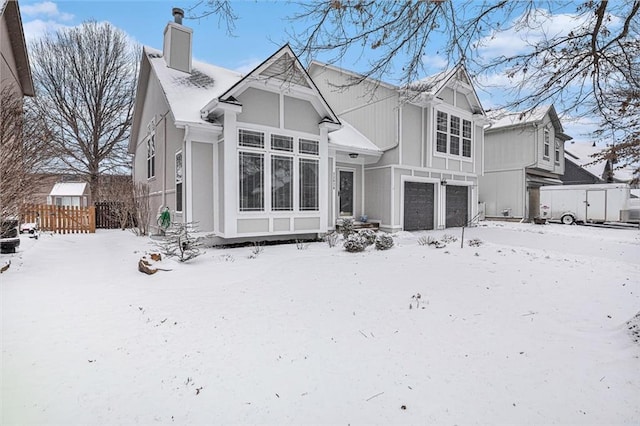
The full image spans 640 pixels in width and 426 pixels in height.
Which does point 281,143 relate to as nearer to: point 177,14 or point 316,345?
point 177,14

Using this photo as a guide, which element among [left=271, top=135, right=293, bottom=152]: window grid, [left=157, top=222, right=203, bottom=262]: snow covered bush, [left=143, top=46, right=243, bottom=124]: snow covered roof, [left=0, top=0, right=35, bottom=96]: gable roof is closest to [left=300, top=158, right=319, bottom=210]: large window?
[left=271, top=135, right=293, bottom=152]: window grid

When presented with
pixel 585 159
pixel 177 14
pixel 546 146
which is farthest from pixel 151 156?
pixel 585 159

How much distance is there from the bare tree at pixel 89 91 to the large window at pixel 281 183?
58.5 ft

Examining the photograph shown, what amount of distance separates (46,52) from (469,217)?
88.1 ft

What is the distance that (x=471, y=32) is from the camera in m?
4.25

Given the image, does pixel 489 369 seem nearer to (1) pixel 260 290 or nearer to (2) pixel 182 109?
(1) pixel 260 290

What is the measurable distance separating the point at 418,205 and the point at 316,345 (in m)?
11.6

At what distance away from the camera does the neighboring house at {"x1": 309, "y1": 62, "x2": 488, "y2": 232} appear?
42.5 ft

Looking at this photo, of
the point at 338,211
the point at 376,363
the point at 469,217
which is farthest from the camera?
the point at 469,217

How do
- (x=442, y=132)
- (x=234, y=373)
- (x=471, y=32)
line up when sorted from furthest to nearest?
1. (x=442, y=132)
2. (x=471, y=32)
3. (x=234, y=373)

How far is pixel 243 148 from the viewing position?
871 centimetres

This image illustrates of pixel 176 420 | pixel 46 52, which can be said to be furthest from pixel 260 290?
pixel 46 52

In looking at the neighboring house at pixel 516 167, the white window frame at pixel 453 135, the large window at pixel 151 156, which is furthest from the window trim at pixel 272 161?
the neighboring house at pixel 516 167

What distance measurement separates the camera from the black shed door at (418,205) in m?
13.7
